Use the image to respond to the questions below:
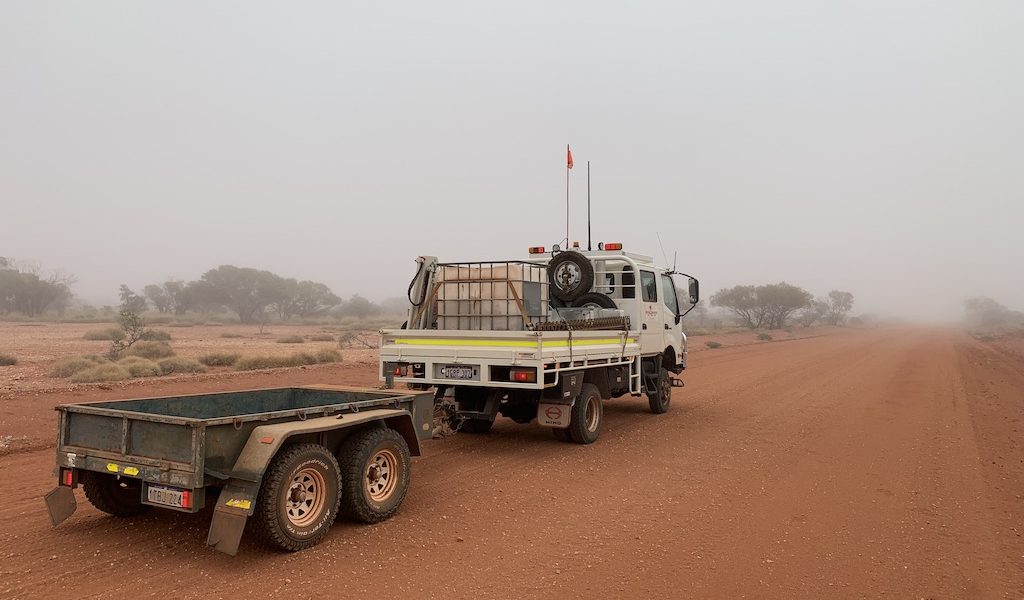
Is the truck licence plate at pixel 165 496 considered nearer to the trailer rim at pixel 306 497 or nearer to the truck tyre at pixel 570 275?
the trailer rim at pixel 306 497

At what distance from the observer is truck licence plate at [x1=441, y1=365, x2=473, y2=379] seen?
7805 mm

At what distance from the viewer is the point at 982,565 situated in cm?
466

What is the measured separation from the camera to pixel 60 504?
193 inches

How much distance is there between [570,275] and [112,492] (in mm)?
6798

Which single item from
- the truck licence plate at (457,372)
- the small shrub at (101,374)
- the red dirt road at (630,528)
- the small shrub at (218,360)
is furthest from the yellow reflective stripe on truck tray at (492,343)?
the small shrub at (218,360)

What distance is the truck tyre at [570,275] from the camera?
33.0 feet

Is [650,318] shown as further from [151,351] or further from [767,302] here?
[767,302]

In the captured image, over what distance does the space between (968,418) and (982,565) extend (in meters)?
7.69

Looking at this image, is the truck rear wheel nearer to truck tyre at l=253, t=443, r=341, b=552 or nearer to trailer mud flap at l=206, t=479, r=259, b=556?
truck tyre at l=253, t=443, r=341, b=552

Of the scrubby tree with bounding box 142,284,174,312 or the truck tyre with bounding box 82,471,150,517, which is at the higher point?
the scrubby tree with bounding box 142,284,174,312

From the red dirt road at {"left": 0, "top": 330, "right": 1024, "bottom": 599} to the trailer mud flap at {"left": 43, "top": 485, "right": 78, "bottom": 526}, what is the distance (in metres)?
0.15

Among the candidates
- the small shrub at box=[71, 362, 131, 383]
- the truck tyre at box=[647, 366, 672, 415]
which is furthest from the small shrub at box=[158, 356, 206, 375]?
the truck tyre at box=[647, 366, 672, 415]

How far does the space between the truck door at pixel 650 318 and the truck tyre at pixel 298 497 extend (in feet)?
20.8

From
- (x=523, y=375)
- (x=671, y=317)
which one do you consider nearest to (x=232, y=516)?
(x=523, y=375)
